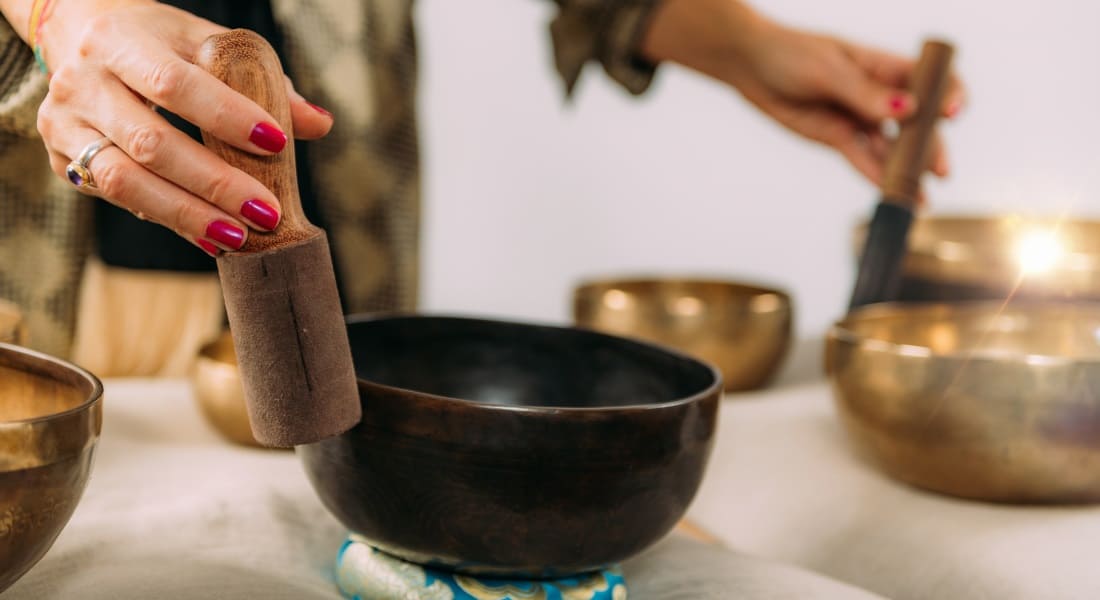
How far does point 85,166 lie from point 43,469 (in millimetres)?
181

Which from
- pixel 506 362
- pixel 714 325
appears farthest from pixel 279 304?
pixel 714 325

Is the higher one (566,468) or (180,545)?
(566,468)

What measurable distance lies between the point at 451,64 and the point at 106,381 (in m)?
1.71

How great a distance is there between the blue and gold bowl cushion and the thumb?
0.67 meters

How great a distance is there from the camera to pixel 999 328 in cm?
110

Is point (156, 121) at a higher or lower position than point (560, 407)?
higher

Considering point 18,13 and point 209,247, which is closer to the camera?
point 209,247

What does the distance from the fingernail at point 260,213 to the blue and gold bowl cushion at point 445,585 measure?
21 centimetres

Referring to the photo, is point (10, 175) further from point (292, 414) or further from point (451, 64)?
point (451, 64)

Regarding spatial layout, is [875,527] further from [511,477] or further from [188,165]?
[188,165]

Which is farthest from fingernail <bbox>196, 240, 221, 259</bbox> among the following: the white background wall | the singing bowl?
the white background wall

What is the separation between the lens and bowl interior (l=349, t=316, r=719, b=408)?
31.3 inches

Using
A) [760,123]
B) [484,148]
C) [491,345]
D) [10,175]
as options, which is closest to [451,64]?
[484,148]

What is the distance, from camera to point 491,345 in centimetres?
83
